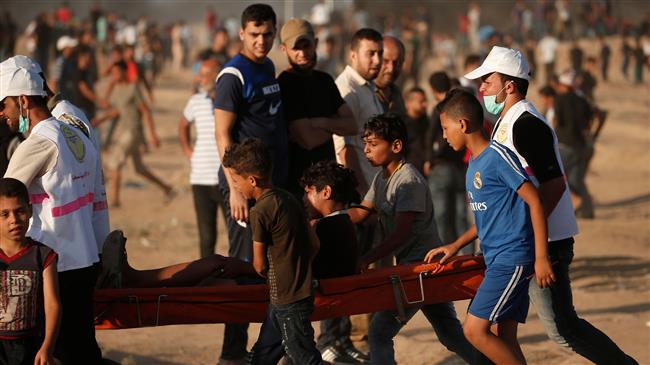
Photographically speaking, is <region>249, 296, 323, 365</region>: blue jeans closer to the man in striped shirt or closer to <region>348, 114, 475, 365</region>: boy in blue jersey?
<region>348, 114, 475, 365</region>: boy in blue jersey

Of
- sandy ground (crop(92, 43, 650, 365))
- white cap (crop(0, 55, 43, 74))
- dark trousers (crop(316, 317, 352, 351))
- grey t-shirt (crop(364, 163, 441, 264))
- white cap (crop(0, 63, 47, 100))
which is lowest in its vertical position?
sandy ground (crop(92, 43, 650, 365))

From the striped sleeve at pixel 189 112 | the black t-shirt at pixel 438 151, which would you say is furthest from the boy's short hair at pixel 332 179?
the black t-shirt at pixel 438 151

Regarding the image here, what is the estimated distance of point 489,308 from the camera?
5.46 metres

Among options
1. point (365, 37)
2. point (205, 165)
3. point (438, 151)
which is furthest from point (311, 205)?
point (438, 151)

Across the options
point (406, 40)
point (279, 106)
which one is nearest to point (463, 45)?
point (406, 40)

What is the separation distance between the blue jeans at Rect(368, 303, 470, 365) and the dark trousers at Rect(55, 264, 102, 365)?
5.30 ft

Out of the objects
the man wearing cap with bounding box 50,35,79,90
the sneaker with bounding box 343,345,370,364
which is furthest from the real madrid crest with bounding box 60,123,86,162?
the man wearing cap with bounding box 50,35,79,90

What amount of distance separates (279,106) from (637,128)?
19.8 meters

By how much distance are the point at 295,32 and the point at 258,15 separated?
370 mm

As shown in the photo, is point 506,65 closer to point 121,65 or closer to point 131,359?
point 131,359

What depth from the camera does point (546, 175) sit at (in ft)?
18.0

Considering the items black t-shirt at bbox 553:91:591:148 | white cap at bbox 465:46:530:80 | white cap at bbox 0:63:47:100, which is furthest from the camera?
black t-shirt at bbox 553:91:591:148

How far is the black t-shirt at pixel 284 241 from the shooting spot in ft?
17.9

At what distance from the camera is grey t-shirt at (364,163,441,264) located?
641cm
